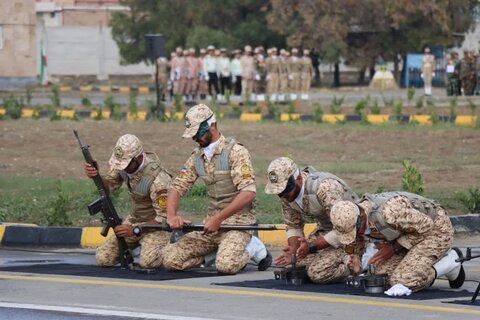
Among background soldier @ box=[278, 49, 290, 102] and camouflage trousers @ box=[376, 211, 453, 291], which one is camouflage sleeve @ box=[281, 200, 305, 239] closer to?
camouflage trousers @ box=[376, 211, 453, 291]

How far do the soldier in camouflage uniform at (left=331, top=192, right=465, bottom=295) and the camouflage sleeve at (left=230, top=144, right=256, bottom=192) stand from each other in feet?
4.18

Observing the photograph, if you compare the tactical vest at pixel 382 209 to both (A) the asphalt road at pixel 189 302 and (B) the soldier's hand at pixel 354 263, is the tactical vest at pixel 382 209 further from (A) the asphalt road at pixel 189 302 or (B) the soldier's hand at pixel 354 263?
(A) the asphalt road at pixel 189 302

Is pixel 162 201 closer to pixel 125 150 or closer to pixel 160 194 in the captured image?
pixel 160 194

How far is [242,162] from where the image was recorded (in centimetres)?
1215

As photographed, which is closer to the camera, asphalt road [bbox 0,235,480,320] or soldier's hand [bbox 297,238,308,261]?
asphalt road [bbox 0,235,480,320]

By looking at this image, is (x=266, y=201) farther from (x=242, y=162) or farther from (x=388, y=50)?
(x=388, y=50)

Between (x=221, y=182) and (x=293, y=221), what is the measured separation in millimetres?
934

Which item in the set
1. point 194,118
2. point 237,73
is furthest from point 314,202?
point 237,73

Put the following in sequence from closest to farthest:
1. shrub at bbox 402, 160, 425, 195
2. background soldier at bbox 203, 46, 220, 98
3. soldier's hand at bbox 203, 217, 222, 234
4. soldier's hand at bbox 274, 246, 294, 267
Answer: soldier's hand at bbox 274, 246, 294, 267, soldier's hand at bbox 203, 217, 222, 234, shrub at bbox 402, 160, 425, 195, background soldier at bbox 203, 46, 220, 98

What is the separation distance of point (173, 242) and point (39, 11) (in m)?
58.3

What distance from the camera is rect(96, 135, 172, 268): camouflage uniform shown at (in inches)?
487

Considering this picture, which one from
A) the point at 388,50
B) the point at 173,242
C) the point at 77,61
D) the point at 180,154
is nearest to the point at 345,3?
the point at 388,50

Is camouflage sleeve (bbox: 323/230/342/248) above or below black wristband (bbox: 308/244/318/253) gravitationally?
above

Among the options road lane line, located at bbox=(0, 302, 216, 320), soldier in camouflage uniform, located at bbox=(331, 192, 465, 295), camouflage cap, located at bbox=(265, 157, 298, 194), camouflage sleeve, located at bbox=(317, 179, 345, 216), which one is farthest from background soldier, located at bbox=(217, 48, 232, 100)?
road lane line, located at bbox=(0, 302, 216, 320)
